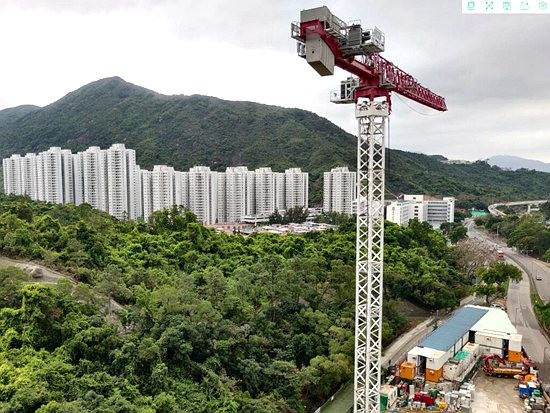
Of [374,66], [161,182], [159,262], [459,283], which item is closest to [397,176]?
[161,182]

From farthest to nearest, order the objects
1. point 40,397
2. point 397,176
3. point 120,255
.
A: point 397,176, point 120,255, point 40,397

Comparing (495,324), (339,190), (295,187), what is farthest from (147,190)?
(495,324)

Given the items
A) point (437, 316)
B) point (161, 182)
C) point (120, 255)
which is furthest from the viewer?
point (161, 182)

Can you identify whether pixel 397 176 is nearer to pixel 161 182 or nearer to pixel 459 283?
pixel 161 182

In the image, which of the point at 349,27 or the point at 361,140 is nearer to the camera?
the point at 349,27

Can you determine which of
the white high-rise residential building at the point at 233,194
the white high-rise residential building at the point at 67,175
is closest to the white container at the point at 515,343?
the white high-rise residential building at the point at 233,194

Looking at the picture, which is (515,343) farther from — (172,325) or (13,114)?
(13,114)

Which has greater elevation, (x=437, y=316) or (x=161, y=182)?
(x=161, y=182)

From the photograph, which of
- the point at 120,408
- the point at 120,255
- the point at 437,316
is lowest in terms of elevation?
the point at 437,316
